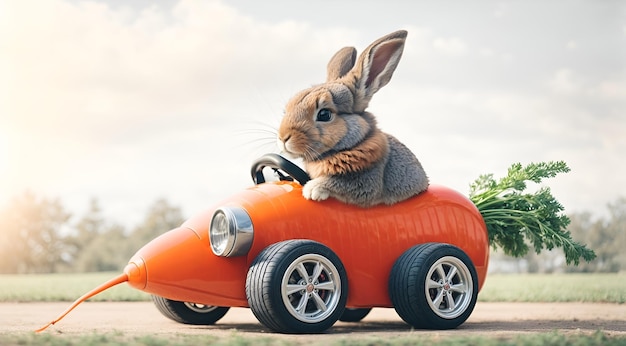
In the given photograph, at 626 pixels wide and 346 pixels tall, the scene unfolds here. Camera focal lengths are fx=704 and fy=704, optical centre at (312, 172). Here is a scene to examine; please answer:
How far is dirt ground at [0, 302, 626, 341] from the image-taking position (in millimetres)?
6176

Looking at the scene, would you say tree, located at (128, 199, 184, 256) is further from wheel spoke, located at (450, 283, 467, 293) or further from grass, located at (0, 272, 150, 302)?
wheel spoke, located at (450, 283, 467, 293)

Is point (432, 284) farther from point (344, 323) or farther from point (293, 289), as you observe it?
point (344, 323)

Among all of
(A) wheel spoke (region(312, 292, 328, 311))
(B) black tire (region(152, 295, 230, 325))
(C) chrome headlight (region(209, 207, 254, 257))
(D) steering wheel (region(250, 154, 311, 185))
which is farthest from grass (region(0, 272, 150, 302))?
(A) wheel spoke (region(312, 292, 328, 311))

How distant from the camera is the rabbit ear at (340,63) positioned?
7.37 meters

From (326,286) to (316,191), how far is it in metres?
0.90

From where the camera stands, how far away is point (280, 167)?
6680 mm

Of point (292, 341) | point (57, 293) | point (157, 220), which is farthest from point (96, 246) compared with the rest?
point (292, 341)

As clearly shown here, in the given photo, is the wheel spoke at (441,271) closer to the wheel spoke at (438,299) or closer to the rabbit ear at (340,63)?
the wheel spoke at (438,299)

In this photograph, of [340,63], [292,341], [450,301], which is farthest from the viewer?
[340,63]

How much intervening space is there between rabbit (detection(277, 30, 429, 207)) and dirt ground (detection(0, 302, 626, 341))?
51.8 inches

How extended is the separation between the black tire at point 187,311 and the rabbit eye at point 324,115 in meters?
2.20

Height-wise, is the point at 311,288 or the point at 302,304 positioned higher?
the point at 311,288

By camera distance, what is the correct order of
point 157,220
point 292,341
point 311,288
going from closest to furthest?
point 292,341 → point 311,288 → point 157,220

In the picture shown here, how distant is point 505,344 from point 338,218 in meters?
2.22
